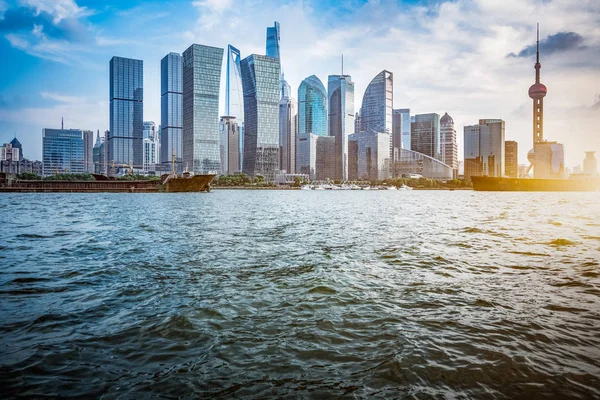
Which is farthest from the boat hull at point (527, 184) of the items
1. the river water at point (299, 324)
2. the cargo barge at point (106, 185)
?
the river water at point (299, 324)

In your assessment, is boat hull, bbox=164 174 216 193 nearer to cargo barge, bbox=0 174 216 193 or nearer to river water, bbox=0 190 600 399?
cargo barge, bbox=0 174 216 193

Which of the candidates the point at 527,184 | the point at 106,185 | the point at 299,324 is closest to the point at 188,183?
the point at 106,185

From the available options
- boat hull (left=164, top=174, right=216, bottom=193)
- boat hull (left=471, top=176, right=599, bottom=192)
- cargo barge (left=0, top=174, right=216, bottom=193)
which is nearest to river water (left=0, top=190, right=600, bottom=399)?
boat hull (left=164, top=174, right=216, bottom=193)

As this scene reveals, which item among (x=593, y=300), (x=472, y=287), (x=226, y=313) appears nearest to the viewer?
(x=226, y=313)

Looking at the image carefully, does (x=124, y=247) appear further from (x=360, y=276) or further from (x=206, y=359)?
(x=206, y=359)

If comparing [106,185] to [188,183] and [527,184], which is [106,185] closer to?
[188,183]

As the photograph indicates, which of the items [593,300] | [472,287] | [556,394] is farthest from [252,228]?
[556,394]

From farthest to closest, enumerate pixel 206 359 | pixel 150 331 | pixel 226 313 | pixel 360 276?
pixel 360 276 → pixel 226 313 → pixel 150 331 → pixel 206 359

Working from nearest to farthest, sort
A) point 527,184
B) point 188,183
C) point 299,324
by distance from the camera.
→ point 299,324 < point 188,183 < point 527,184
